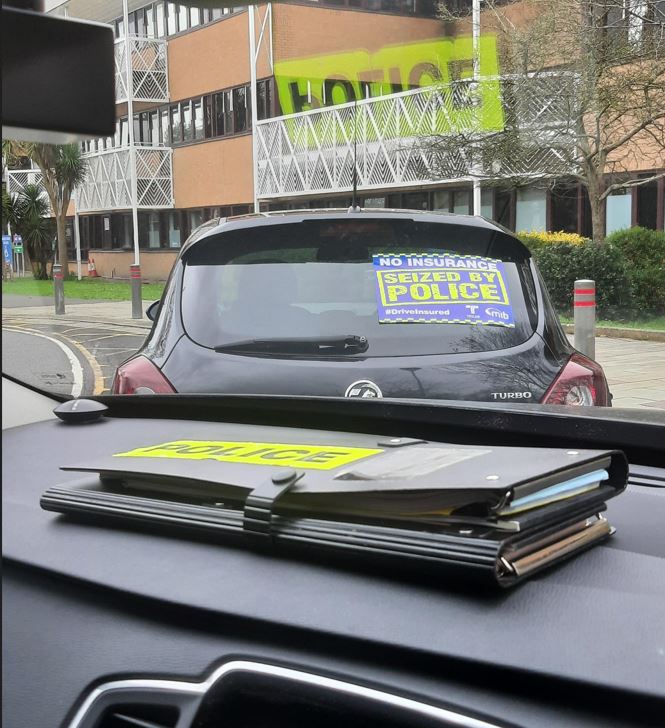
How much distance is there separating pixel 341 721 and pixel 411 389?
1989mm

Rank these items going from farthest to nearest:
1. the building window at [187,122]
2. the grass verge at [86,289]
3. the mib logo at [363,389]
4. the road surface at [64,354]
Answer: the mib logo at [363,389]
the building window at [187,122]
the road surface at [64,354]
the grass verge at [86,289]

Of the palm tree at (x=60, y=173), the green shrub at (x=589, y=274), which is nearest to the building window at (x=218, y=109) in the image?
the palm tree at (x=60, y=173)

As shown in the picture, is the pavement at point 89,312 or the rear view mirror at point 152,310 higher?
the pavement at point 89,312

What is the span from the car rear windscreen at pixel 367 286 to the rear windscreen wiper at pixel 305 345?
2 centimetres

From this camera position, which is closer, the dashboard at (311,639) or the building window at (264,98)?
the dashboard at (311,639)

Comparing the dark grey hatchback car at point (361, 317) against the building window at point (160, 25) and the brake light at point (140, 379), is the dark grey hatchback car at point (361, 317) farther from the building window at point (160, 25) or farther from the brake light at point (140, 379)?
the building window at point (160, 25)

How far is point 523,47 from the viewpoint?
870cm

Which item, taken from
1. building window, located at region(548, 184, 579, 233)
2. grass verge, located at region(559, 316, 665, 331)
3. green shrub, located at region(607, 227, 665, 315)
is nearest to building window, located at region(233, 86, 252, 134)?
grass verge, located at region(559, 316, 665, 331)

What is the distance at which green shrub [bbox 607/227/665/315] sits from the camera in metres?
3.31

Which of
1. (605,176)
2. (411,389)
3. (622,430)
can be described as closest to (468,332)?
(411,389)

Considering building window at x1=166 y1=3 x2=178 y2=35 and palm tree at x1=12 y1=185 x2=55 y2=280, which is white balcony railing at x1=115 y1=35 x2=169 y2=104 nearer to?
building window at x1=166 y1=3 x2=178 y2=35

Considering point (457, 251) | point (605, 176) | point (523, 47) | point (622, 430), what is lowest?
point (622, 430)

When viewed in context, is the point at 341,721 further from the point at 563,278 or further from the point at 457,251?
the point at 563,278

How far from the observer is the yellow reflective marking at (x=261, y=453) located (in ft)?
4.41
